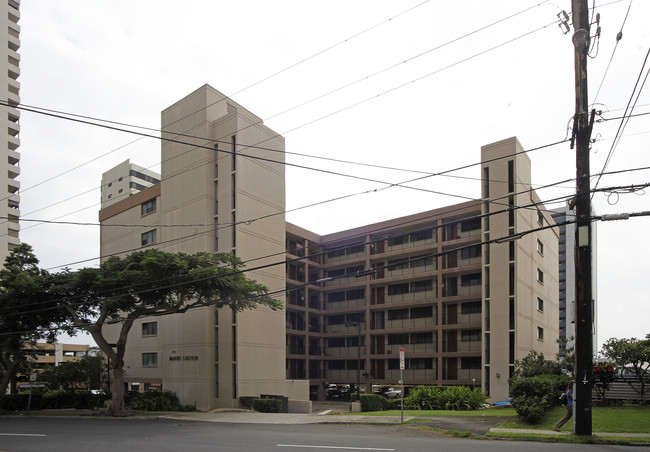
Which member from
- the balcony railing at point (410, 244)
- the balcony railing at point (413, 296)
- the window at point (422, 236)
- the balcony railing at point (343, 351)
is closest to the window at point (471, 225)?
the balcony railing at point (410, 244)

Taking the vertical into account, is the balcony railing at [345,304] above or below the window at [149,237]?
below

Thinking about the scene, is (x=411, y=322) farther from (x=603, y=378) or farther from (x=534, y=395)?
(x=534, y=395)

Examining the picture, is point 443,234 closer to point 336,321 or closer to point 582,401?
point 336,321

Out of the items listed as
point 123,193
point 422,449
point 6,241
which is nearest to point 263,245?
point 422,449

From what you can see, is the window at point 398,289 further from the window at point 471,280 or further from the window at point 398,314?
→ the window at point 471,280

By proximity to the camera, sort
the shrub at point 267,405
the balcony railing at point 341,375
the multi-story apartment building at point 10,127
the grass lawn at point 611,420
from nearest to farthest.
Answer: the grass lawn at point 611,420 < the shrub at point 267,405 < the balcony railing at point 341,375 < the multi-story apartment building at point 10,127

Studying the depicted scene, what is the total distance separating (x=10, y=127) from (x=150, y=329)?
38.9 meters

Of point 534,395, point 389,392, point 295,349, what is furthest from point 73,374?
point 534,395

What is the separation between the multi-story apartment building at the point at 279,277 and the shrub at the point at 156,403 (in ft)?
4.80

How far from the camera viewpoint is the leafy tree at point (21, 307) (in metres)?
31.7

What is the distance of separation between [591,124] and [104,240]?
146ft

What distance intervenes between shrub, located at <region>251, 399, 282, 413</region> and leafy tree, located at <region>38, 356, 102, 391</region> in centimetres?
1912

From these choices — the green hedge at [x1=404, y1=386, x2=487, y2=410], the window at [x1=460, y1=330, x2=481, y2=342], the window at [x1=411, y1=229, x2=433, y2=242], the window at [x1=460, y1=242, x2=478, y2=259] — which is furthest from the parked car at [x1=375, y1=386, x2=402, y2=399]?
the green hedge at [x1=404, y1=386, x2=487, y2=410]

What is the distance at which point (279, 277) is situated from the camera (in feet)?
136
